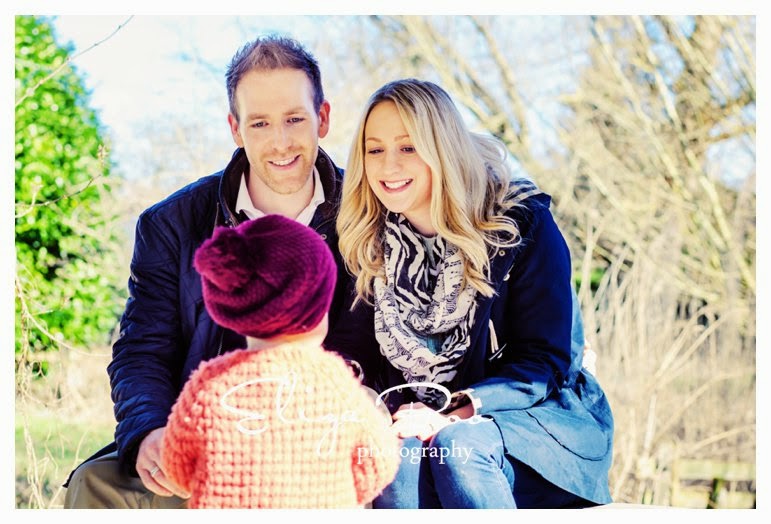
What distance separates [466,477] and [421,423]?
0.88ft

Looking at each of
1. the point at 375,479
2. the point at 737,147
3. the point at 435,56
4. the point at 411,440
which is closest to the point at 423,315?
the point at 411,440

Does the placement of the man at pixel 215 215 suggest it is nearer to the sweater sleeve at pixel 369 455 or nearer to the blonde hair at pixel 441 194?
the blonde hair at pixel 441 194

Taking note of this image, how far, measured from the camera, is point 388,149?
284 cm

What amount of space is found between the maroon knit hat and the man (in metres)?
0.75

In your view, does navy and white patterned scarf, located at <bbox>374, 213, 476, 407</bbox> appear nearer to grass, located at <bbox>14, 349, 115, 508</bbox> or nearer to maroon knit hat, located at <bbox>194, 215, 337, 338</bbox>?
maroon knit hat, located at <bbox>194, 215, 337, 338</bbox>

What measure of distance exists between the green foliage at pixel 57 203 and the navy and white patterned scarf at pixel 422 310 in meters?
1.23

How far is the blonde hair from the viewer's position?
281 cm

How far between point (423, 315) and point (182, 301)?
813mm

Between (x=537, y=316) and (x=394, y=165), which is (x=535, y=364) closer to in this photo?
(x=537, y=316)

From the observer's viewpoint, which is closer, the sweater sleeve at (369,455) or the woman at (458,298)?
the sweater sleeve at (369,455)

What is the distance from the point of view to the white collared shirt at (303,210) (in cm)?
304

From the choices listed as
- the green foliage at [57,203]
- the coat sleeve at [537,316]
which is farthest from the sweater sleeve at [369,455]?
the green foliage at [57,203]

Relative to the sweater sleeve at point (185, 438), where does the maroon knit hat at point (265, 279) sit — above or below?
above

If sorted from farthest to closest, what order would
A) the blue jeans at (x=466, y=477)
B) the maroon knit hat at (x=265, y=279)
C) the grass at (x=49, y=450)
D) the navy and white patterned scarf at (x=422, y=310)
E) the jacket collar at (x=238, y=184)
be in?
1. the grass at (x=49, y=450)
2. the jacket collar at (x=238, y=184)
3. the navy and white patterned scarf at (x=422, y=310)
4. the blue jeans at (x=466, y=477)
5. the maroon knit hat at (x=265, y=279)
